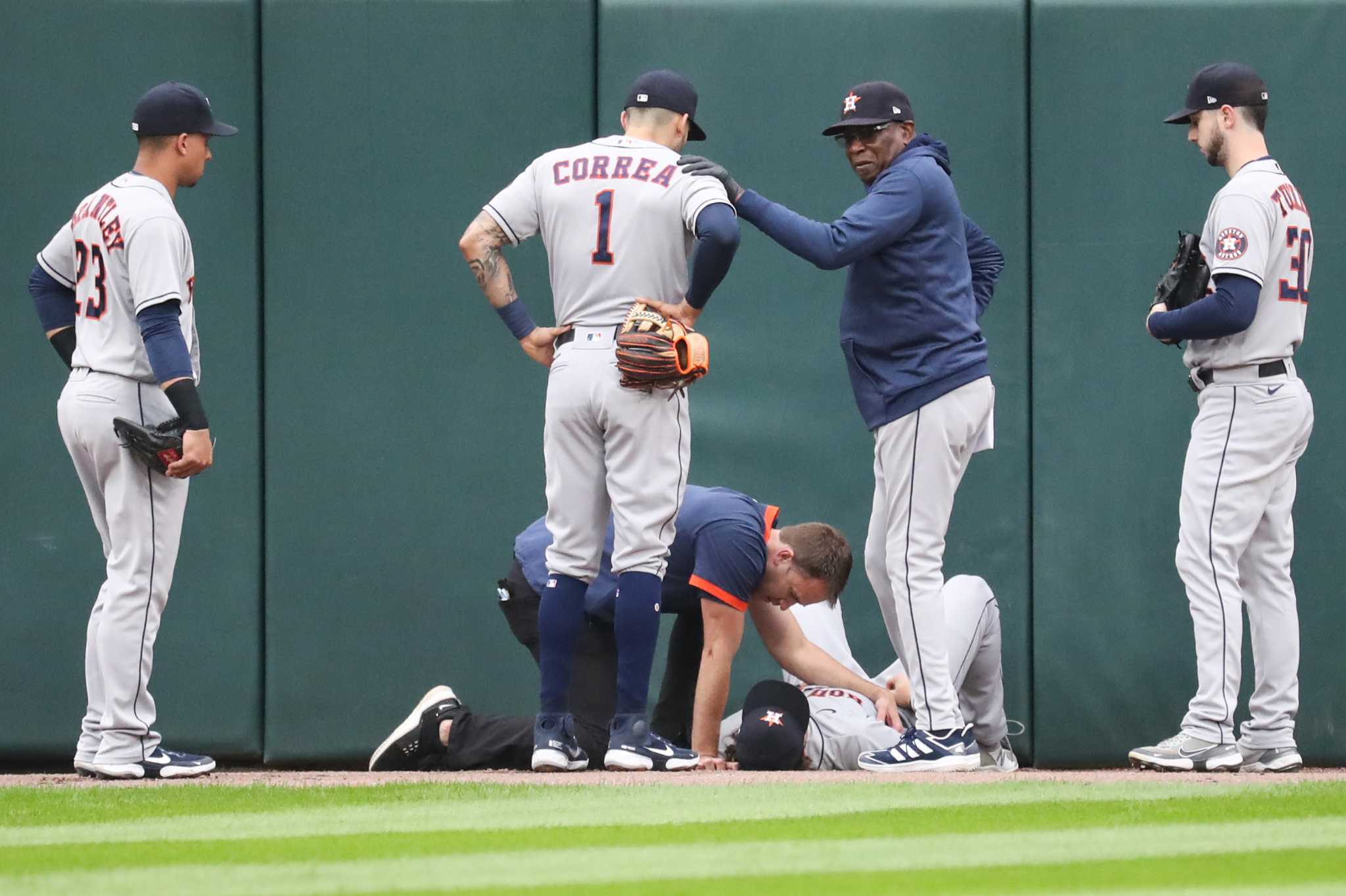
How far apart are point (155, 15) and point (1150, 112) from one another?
12.7 ft

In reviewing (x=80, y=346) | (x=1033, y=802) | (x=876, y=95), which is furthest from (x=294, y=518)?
(x=1033, y=802)

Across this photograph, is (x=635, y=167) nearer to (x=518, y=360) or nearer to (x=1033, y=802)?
(x=518, y=360)

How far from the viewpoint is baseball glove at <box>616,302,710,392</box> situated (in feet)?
16.3

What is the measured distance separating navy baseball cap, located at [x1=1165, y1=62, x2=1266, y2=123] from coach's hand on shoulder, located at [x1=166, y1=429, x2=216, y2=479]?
3.21m

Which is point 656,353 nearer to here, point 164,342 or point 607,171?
point 607,171

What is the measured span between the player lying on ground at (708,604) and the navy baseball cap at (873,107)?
51.2 inches

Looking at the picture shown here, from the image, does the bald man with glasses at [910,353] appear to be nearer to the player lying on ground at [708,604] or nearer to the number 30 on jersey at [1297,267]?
the player lying on ground at [708,604]

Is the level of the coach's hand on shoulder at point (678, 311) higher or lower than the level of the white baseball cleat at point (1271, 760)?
higher

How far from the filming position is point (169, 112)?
5.25 m

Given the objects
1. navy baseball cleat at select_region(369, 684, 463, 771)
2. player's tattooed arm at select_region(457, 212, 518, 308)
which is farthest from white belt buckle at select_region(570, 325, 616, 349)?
navy baseball cleat at select_region(369, 684, 463, 771)

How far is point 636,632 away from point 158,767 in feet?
4.91

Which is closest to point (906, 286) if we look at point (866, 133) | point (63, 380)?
point (866, 133)

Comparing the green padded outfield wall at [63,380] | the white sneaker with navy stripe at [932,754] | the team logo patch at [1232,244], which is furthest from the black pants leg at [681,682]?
the team logo patch at [1232,244]

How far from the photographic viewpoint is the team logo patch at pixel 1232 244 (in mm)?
5172
